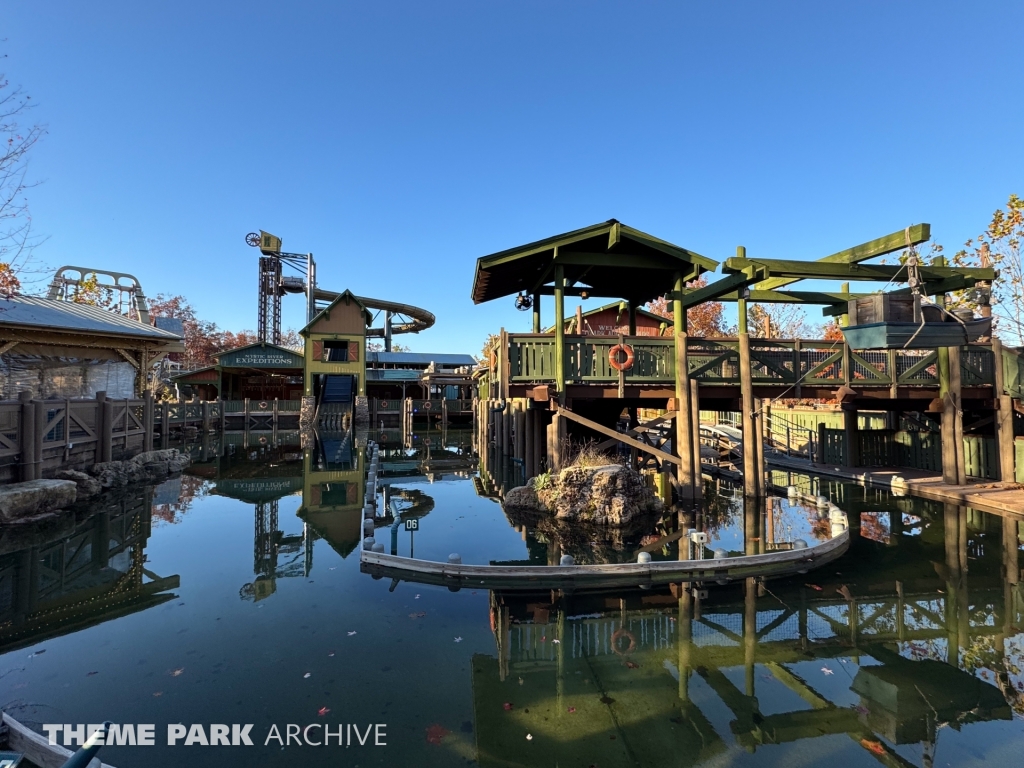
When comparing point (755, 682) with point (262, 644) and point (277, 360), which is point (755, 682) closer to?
point (262, 644)

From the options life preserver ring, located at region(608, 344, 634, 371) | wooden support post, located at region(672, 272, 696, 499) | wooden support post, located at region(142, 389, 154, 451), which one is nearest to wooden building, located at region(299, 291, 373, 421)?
wooden support post, located at region(142, 389, 154, 451)

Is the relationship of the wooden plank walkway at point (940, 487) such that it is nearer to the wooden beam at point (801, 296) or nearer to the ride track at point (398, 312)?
the wooden beam at point (801, 296)

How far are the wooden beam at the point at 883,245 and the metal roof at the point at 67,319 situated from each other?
19909mm

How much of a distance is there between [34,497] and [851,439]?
70.4 ft

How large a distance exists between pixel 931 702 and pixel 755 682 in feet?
4.46

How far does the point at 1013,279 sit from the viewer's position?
62.2ft

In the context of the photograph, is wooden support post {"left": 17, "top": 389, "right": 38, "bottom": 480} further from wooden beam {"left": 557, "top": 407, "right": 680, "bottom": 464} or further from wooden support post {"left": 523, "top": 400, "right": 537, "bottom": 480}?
wooden beam {"left": 557, "top": 407, "right": 680, "bottom": 464}

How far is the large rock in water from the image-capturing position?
9.46 m

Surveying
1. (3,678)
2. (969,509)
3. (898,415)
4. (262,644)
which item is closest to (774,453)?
(898,415)

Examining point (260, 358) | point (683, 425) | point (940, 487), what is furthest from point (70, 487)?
point (260, 358)

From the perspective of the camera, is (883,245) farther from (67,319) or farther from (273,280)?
(273,280)

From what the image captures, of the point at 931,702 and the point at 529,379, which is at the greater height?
the point at 529,379

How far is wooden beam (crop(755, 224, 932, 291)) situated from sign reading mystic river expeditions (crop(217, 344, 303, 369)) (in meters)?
32.5

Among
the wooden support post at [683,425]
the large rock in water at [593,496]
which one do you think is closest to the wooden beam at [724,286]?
the wooden support post at [683,425]
